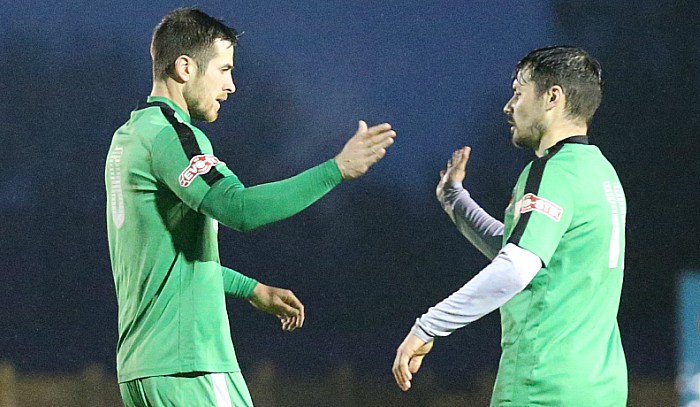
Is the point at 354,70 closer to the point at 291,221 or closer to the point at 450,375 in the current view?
the point at 291,221

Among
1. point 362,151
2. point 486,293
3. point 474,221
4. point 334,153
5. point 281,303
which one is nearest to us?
point 486,293

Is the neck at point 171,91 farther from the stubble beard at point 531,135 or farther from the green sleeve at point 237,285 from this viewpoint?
the stubble beard at point 531,135

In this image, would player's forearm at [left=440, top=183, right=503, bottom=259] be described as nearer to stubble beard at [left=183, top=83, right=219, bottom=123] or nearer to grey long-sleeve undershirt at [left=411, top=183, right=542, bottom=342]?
grey long-sleeve undershirt at [left=411, top=183, right=542, bottom=342]

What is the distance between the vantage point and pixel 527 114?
202cm

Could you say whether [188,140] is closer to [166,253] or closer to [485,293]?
[166,253]

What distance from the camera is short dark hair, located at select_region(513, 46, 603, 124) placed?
199cm

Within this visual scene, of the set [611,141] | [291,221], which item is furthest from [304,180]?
[611,141]

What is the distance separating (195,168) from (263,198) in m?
0.13

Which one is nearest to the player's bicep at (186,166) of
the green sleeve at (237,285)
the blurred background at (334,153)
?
the green sleeve at (237,285)

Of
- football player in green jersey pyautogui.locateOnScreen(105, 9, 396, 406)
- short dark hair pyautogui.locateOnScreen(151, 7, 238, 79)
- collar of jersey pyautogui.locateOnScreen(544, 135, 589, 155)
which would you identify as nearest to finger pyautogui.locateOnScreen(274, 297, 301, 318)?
football player in green jersey pyautogui.locateOnScreen(105, 9, 396, 406)

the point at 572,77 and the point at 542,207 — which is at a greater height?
the point at 572,77

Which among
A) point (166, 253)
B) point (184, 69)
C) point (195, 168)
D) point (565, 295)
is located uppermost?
point (184, 69)

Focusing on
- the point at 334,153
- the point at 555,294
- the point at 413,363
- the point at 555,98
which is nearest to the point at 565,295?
the point at 555,294

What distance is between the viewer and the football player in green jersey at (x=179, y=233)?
5.95 ft
